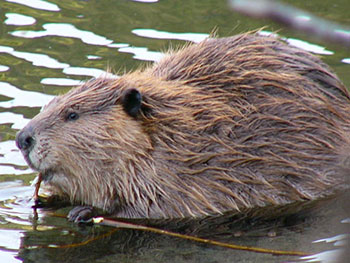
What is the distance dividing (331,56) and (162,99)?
7.68ft

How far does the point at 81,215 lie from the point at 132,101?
681 millimetres

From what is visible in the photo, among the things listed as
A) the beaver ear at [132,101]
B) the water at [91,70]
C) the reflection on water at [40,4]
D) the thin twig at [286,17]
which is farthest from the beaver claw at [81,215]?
the reflection on water at [40,4]

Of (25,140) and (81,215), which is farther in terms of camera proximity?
(81,215)

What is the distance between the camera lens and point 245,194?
3695mm

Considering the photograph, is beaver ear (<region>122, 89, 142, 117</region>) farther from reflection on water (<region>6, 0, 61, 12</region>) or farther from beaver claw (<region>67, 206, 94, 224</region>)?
reflection on water (<region>6, 0, 61, 12</region>)

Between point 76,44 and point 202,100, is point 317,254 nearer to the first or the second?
point 202,100

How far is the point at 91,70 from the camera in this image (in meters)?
5.44

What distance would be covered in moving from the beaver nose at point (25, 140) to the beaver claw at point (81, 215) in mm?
454

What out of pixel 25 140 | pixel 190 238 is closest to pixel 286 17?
pixel 190 238

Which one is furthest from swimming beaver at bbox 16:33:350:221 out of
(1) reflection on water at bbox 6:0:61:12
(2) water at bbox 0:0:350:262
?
(1) reflection on water at bbox 6:0:61:12

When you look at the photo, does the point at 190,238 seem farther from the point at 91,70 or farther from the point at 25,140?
the point at 91,70

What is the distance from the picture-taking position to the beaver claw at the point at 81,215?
3609 millimetres

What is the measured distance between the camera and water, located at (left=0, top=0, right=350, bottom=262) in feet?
10.5

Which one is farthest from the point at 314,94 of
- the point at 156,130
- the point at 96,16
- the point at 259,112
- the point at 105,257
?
the point at 96,16
